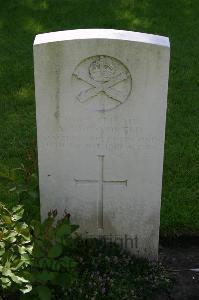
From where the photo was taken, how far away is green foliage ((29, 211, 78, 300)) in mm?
3475

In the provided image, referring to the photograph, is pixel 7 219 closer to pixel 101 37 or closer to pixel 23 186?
pixel 23 186

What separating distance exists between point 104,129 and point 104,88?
0.97ft

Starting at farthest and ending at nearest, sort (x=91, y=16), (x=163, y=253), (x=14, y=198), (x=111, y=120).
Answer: (x=91, y=16)
(x=14, y=198)
(x=163, y=253)
(x=111, y=120)

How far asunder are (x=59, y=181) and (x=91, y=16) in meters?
5.02

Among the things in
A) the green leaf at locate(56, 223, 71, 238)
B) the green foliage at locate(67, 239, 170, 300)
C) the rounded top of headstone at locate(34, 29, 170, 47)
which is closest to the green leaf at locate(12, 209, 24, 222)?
the green leaf at locate(56, 223, 71, 238)

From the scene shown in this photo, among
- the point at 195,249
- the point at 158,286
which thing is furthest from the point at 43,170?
the point at 195,249

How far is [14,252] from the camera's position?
142 inches

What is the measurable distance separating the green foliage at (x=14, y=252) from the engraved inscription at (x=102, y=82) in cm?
Result: 87

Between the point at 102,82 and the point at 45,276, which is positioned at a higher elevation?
the point at 102,82

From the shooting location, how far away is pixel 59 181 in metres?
4.00

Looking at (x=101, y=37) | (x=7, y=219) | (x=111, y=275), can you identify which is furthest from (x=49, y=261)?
(x=101, y=37)

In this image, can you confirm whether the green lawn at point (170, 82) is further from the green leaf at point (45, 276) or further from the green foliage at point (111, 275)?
the green leaf at point (45, 276)

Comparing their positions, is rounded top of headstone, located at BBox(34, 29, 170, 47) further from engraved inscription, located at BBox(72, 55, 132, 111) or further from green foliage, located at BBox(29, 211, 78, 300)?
green foliage, located at BBox(29, 211, 78, 300)

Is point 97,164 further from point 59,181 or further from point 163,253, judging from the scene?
point 163,253
